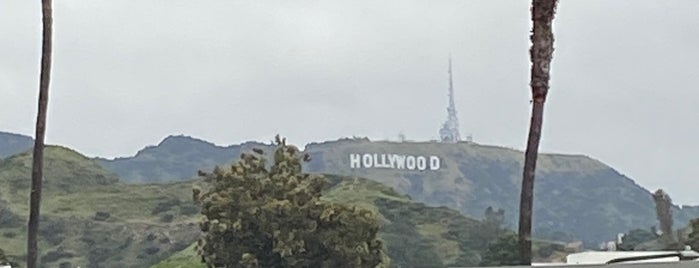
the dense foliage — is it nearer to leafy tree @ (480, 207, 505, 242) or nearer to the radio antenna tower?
leafy tree @ (480, 207, 505, 242)

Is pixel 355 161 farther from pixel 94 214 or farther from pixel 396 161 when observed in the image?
pixel 94 214

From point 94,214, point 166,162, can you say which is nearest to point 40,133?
point 94,214

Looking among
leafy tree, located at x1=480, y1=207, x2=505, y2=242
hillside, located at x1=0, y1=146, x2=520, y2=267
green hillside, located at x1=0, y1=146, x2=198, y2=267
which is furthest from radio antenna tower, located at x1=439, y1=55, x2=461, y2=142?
green hillside, located at x1=0, y1=146, x2=198, y2=267

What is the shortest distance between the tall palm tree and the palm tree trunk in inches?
203

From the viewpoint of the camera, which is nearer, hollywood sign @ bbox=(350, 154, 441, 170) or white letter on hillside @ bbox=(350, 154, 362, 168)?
white letter on hillside @ bbox=(350, 154, 362, 168)

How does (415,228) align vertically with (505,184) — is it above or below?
below

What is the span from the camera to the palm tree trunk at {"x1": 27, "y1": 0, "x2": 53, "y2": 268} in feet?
40.9

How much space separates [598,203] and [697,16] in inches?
119

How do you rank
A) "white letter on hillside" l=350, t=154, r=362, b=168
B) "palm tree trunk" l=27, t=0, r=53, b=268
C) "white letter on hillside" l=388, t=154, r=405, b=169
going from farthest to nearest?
1. "white letter on hillside" l=388, t=154, r=405, b=169
2. "white letter on hillside" l=350, t=154, r=362, b=168
3. "palm tree trunk" l=27, t=0, r=53, b=268

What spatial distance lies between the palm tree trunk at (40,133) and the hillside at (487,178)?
1.48 m

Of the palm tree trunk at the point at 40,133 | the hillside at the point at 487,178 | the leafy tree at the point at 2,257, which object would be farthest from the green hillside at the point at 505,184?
the leafy tree at the point at 2,257

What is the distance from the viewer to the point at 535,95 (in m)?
12.1

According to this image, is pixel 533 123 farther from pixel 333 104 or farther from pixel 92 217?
pixel 92 217

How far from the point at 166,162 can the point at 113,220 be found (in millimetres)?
971
